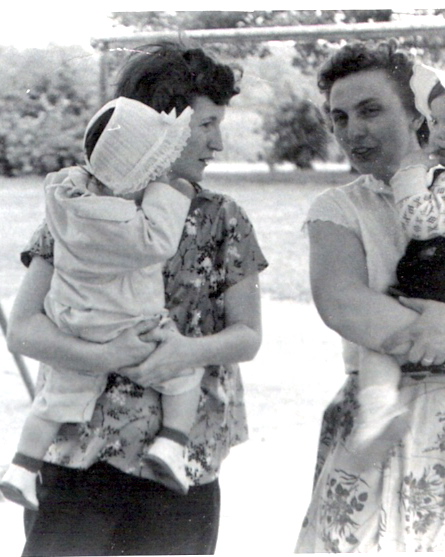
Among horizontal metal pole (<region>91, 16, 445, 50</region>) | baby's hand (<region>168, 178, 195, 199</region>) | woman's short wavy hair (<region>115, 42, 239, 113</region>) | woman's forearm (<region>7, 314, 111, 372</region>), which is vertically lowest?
woman's forearm (<region>7, 314, 111, 372</region>)

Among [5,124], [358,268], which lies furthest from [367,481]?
[5,124]

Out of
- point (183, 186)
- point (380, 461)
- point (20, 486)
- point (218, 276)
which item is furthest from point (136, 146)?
point (380, 461)

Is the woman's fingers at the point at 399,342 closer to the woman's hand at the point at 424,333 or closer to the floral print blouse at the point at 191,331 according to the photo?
the woman's hand at the point at 424,333

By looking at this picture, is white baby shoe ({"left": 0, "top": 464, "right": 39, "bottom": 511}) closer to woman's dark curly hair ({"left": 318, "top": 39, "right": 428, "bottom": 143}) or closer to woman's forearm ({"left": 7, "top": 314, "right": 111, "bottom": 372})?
woman's forearm ({"left": 7, "top": 314, "right": 111, "bottom": 372})

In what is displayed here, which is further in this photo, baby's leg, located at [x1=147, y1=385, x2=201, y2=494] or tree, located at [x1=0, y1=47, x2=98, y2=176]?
tree, located at [x1=0, y1=47, x2=98, y2=176]

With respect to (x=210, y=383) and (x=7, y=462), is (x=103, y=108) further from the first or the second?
(x=7, y=462)

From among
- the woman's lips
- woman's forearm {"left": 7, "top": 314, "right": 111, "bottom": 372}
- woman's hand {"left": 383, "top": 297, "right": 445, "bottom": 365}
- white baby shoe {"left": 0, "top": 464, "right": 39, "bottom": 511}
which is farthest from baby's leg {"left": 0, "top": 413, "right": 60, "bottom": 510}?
the woman's lips

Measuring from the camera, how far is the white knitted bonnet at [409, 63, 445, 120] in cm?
142

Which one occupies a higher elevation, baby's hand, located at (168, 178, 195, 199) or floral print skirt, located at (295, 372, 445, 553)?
baby's hand, located at (168, 178, 195, 199)

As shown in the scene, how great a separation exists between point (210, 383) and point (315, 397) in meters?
0.28

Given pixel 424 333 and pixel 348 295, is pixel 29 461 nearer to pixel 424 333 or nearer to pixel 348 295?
pixel 348 295

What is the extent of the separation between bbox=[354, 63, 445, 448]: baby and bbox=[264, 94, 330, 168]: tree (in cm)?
18

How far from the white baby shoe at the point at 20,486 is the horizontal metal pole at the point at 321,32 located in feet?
2.91

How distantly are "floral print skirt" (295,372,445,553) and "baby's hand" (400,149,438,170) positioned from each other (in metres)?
0.43
